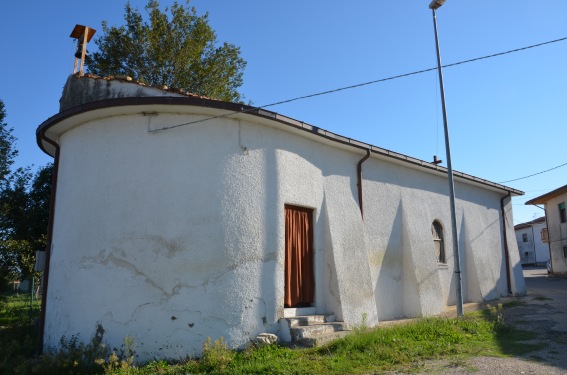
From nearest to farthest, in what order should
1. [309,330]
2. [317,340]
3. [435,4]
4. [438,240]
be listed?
1. [317,340]
2. [309,330]
3. [435,4]
4. [438,240]

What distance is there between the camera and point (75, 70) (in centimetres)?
1108

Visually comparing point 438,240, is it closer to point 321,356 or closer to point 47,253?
point 321,356

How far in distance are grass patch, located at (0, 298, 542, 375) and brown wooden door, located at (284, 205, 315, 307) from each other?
1367mm

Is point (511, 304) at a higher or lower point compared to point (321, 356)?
higher

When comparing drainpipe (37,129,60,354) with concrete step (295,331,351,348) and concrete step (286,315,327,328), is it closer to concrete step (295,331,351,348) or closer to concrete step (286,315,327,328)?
concrete step (286,315,327,328)

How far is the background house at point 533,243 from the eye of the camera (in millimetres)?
45972

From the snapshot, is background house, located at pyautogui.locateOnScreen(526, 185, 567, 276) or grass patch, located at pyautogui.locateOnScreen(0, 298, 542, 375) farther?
background house, located at pyautogui.locateOnScreen(526, 185, 567, 276)

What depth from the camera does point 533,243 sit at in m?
47.7

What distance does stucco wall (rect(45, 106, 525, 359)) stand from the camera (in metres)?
8.23

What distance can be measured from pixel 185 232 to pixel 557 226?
2821cm

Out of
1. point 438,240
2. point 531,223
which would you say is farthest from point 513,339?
point 531,223

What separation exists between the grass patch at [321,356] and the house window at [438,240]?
4778mm

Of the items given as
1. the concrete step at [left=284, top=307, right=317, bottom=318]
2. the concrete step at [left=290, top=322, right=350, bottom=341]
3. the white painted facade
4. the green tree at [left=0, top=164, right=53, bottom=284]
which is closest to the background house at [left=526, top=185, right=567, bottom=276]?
the white painted facade

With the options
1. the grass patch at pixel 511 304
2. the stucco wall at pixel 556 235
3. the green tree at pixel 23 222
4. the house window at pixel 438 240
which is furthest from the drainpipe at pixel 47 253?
the stucco wall at pixel 556 235
